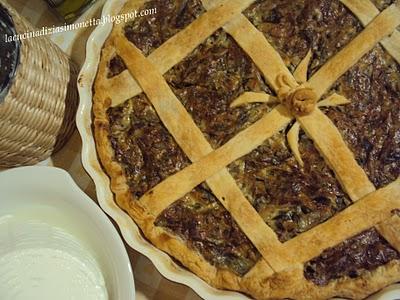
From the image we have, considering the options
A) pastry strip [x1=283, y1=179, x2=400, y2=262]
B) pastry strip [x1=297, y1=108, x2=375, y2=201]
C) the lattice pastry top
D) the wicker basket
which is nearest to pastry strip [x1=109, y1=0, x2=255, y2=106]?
the lattice pastry top

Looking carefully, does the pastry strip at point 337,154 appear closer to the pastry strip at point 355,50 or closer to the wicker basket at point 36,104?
the pastry strip at point 355,50

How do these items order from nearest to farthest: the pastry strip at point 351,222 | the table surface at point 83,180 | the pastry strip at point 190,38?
the pastry strip at point 351,222, the pastry strip at point 190,38, the table surface at point 83,180

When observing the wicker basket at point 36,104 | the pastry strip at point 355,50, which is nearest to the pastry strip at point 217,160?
the pastry strip at point 355,50

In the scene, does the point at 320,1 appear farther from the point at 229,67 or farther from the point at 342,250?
the point at 342,250

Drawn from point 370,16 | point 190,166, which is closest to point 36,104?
point 190,166

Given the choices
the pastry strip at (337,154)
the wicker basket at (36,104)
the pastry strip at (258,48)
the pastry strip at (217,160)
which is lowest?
the pastry strip at (337,154)

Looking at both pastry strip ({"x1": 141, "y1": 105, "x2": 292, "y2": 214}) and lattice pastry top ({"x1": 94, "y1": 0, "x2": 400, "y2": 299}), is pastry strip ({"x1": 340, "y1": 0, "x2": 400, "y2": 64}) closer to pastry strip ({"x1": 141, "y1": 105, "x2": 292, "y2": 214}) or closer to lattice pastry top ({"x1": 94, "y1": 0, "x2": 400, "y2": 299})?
lattice pastry top ({"x1": 94, "y1": 0, "x2": 400, "y2": 299})

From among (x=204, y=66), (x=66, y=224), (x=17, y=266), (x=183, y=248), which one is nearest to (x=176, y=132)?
(x=204, y=66)
